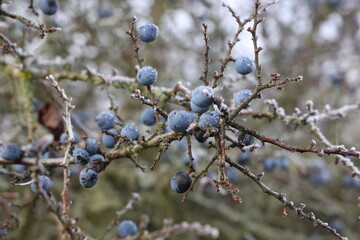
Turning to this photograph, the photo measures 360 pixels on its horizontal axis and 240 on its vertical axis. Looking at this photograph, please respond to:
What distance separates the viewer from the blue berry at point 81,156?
150 centimetres

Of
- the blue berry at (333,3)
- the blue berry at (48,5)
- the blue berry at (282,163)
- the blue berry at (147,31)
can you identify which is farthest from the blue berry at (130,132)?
the blue berry at (333,3)

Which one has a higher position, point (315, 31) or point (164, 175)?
point (315, 31)

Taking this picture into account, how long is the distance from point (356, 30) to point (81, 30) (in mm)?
3898

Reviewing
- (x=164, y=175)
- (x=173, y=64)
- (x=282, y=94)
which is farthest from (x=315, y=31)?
(x=164, y=175)

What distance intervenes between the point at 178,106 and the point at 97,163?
3.99ft

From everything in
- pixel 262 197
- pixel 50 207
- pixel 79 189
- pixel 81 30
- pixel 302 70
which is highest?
pixel 302 70

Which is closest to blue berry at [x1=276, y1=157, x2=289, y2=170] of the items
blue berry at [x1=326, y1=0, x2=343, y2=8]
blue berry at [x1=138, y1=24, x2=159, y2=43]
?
blue berry at [x1=138, y1=24, x2=159, y2=43]

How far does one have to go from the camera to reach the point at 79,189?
436 centimetres

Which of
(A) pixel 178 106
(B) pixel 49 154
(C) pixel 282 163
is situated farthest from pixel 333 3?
(B) pixel 49 154

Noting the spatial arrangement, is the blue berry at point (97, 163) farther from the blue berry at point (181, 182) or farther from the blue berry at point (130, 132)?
the blue berry at point (181, 182)

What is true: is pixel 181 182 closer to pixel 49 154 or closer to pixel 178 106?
pixel 49 154

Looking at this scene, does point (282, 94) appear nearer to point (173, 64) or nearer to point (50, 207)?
point (173, 64)

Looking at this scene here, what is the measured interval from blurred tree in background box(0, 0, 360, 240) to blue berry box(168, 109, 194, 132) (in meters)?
0.71

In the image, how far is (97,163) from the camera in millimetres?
1453
